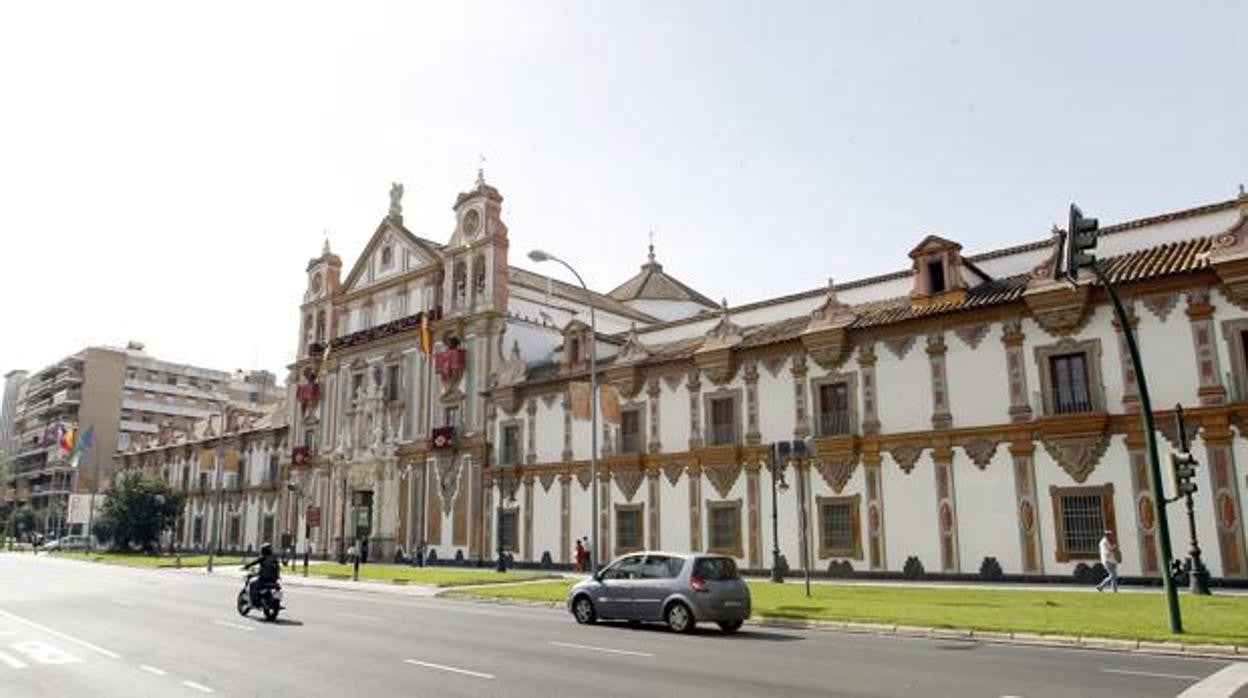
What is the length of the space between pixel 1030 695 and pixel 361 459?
46.0 metres

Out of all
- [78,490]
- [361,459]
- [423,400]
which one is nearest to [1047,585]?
[423,400]

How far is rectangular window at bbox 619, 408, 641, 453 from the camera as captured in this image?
37.6m

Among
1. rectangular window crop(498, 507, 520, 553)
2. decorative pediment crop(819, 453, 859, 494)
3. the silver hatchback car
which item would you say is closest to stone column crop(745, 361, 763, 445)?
decorative pediment crop(819, 453, 859, 494)

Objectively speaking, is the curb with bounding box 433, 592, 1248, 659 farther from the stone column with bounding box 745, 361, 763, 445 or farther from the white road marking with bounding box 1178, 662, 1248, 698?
the stone column with bounding box 745, 361, 763, 445

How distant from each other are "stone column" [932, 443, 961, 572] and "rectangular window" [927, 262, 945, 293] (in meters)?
5.60

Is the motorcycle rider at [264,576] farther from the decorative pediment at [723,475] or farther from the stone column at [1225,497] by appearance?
the stone column at [1225,497]

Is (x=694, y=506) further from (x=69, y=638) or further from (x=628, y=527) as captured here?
(x=69, y=638)

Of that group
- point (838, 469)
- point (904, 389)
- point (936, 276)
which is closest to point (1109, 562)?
point (904, 389)

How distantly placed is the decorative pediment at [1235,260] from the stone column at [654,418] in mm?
20280

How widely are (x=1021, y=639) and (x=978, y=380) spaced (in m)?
15.4

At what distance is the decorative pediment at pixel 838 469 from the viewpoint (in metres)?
31.0

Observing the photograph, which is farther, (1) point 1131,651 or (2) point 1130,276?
(2) point 1130,276

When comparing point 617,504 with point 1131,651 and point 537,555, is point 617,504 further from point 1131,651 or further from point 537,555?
point 1131,651

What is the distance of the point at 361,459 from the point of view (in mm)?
50844
